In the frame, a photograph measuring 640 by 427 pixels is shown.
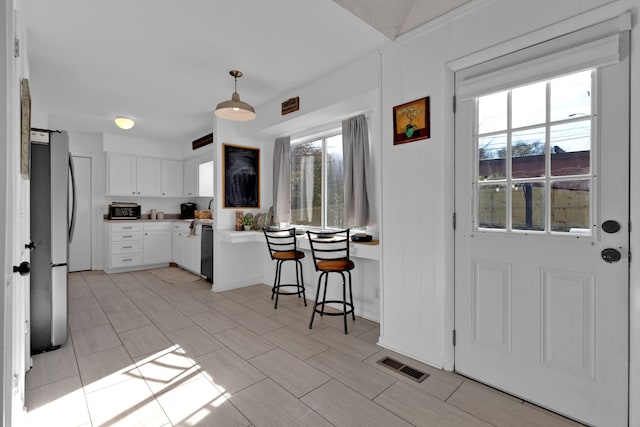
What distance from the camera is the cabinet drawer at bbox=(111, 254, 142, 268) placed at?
5465mm

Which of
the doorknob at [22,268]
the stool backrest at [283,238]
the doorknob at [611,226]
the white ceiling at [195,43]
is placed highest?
the white ceiling at [195,43]

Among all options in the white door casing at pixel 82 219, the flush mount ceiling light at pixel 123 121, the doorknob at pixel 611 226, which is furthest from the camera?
the white door casing at pixel 82 219

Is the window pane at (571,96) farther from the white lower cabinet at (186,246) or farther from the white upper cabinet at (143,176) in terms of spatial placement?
the white upper cabinet at (143,176)

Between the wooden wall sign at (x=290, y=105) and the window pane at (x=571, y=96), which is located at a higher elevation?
the wooden wall sign at (x=290, y=105)

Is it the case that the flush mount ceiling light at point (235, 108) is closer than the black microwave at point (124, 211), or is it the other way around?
the flush mount ceiling light at point (235, 108)

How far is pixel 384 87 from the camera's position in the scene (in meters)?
2.56

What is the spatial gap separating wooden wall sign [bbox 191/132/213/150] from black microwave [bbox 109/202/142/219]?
165 cm

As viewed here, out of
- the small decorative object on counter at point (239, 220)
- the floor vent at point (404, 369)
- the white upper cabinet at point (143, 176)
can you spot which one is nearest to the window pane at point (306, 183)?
the small decorative object on counter at point (239, 220)

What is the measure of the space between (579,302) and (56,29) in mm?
3916

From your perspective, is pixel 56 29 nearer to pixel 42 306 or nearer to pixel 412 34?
pixel 42 306

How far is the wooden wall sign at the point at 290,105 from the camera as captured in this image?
3.50 metres

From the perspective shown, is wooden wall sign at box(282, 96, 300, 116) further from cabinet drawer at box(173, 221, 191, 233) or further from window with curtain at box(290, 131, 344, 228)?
cabinet drawer at box(173, 221, 191, 233)

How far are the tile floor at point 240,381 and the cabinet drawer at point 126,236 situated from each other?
2483mm

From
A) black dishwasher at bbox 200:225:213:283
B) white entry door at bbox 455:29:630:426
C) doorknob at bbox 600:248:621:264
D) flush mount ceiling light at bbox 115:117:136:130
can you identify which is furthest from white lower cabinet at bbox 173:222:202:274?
doorknob at bbox 600:248:621:264
